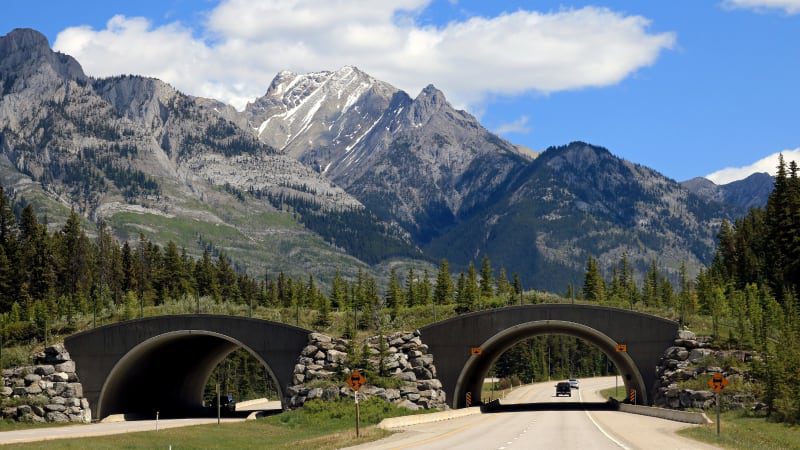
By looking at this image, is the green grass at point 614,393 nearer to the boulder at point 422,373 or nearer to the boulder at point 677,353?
the boulder at point 677,353

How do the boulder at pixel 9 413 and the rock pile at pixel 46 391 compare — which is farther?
the rock pile at pixel 46 391

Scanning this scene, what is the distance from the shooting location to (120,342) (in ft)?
257

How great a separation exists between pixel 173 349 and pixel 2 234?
53.4 metres

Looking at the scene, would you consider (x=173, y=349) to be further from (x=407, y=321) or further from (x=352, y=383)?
(x=352, y=383)

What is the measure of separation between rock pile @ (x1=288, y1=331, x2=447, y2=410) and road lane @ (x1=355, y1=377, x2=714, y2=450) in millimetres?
3971

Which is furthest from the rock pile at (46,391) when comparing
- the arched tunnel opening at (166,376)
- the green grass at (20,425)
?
the arched tunnel opening at (166,376)

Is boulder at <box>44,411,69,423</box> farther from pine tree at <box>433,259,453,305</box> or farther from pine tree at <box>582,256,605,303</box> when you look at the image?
pine tree at <box>582,256,605,303</box>

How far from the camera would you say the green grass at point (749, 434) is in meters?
43.8

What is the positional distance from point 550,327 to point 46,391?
37.8 metres

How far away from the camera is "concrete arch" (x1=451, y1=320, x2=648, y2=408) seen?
251ft

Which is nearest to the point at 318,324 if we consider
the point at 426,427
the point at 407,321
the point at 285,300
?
the point at 407,321

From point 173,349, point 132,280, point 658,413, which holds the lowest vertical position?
point 658,413

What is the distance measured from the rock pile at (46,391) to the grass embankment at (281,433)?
15.0 m

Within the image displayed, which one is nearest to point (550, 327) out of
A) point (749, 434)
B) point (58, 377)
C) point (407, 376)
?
point (407, 376)
